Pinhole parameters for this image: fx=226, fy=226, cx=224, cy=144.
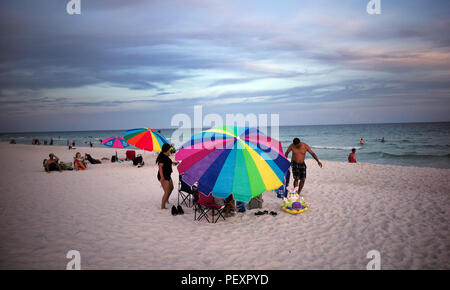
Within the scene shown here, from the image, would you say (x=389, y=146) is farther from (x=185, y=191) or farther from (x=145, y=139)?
(x=185, y=191)

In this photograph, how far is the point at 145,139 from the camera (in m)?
10.9

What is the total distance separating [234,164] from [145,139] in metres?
7.49

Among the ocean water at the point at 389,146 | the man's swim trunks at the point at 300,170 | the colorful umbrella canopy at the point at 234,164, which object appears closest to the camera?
the colorful umbrella canopy at the point at 234,164

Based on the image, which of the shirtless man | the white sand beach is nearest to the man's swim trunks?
the shirtless man

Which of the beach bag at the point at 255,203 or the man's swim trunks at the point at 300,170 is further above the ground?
the man's swim trunks at the point at 300,170

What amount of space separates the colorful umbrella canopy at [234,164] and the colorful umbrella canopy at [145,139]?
5.78m

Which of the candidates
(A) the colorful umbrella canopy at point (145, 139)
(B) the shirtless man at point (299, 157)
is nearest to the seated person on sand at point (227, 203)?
(B) the shirtless man at point (299, 157)

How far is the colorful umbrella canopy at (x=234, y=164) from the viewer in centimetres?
438

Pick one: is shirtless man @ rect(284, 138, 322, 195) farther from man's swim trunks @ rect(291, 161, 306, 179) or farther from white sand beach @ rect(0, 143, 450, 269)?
white sand beach @ rect(0, 143, 450, 269)

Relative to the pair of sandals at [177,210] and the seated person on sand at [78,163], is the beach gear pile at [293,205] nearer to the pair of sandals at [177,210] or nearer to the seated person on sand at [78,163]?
the pair of sandals at [177,210]

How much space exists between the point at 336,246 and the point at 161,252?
3.41m
